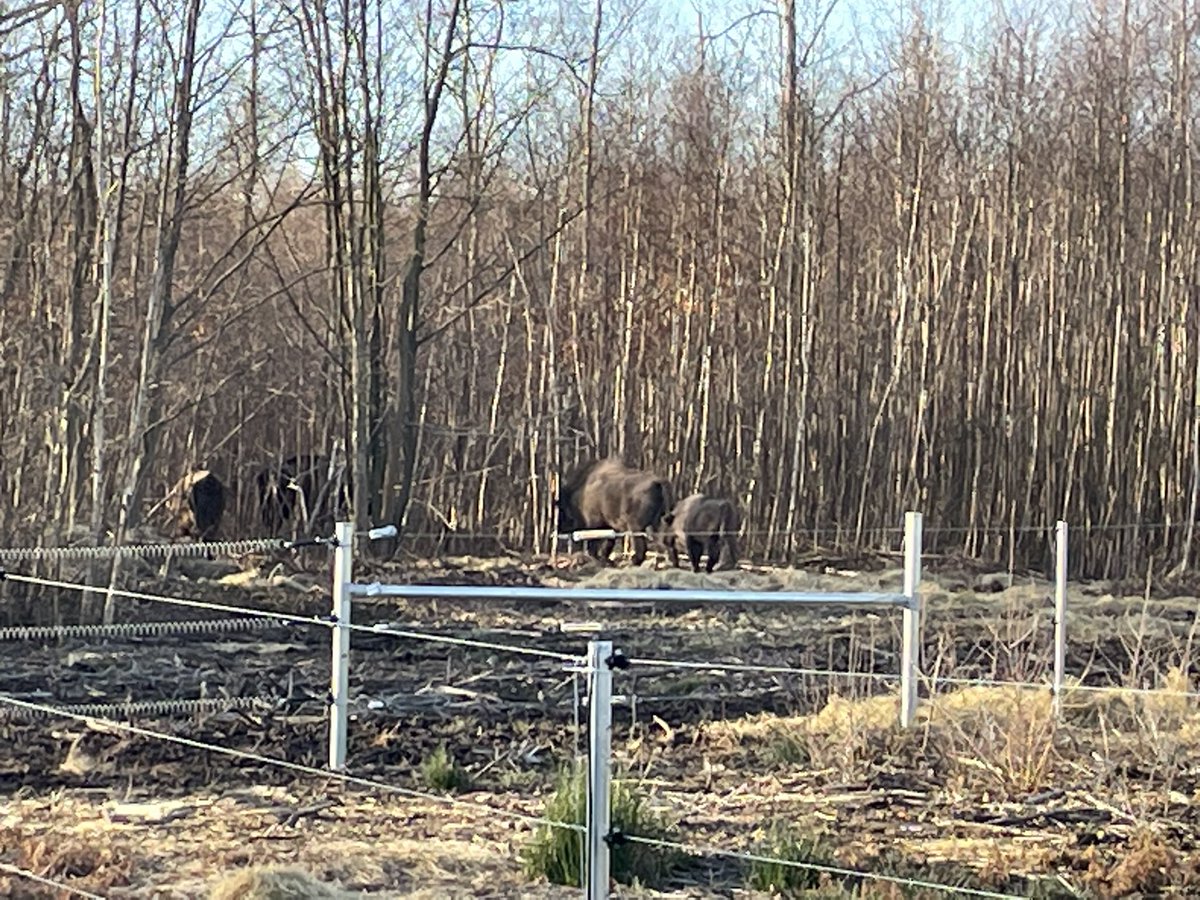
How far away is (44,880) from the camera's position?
502 cm

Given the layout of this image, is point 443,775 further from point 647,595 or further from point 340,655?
point 647,595

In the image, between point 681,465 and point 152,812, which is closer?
point 152,812

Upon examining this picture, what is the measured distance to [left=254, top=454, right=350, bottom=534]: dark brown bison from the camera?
707 inches

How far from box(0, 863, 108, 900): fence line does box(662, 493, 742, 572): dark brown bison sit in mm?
11927

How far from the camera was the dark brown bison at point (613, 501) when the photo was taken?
1798cm

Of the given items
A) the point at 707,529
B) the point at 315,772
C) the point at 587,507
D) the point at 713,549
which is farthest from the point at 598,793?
the point at 587,507

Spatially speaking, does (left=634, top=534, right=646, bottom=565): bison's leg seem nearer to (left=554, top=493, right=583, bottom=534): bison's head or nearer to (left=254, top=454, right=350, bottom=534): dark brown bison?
(left=554, top=493, right=583, bottom=534): bison's head

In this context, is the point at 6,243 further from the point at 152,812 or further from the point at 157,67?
the point at 152,812

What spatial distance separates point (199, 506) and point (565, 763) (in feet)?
42.2

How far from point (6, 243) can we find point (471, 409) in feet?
34.4

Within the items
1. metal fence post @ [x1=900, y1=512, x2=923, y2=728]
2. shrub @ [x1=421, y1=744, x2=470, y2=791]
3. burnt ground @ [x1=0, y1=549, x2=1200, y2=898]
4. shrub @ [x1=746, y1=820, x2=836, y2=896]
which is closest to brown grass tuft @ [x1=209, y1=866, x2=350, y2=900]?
burnt ground @ [x1=0, y1=549, x2=1200, y2=898]

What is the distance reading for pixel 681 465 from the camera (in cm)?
2017

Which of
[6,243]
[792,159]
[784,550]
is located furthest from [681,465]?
[6,243]

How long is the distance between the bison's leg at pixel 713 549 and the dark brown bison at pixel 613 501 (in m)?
1.01
